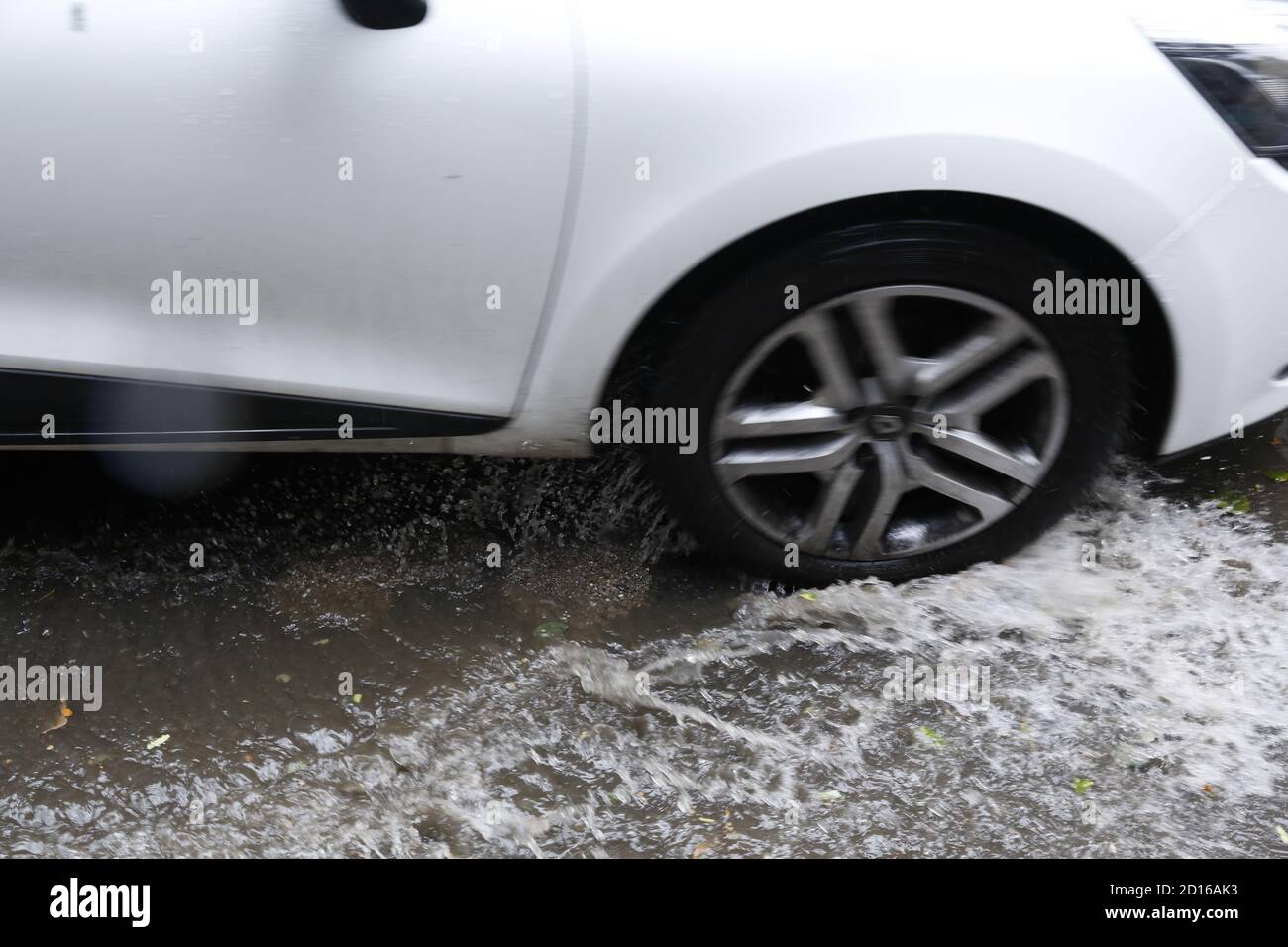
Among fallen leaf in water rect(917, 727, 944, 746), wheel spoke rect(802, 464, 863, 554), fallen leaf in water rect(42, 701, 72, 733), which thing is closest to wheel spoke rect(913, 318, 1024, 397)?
wheel spoke rect(802, 464, 863, 554)

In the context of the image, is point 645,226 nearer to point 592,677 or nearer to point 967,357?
point 967,357

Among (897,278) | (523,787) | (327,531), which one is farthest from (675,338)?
(327,531)

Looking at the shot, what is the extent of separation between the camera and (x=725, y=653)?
8.43ft

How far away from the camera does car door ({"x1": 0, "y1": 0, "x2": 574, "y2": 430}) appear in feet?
6.32

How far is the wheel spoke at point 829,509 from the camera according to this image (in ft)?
8.08

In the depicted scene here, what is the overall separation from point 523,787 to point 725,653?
0.57 m

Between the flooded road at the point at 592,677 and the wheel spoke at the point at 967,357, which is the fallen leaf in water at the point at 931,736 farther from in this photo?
the wheel spoke at the point at 967,357

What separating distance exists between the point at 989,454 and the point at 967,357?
25 centimetres

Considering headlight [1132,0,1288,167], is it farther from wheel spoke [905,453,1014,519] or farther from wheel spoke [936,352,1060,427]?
wheel spoke [905,453,1014,519]

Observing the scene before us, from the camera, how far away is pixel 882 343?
2.29 meters

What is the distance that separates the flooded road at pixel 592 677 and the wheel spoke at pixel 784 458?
253 mm

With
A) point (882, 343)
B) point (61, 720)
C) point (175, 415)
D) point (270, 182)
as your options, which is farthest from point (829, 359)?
point (61, 720)

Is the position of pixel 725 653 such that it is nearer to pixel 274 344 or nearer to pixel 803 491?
pixel 803 491

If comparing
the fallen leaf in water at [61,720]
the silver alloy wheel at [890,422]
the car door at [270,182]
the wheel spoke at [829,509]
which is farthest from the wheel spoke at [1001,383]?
the fallen leaf in water at [61,720]
